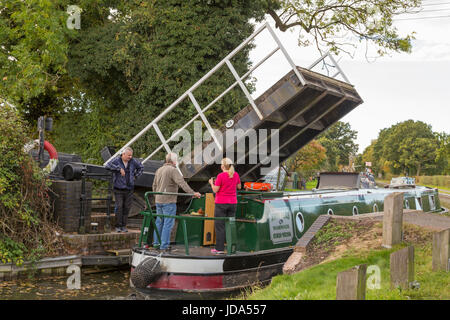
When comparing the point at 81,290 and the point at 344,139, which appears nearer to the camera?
the point at 81,290

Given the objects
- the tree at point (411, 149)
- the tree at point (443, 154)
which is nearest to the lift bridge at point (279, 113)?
the tree at point (443, 154)

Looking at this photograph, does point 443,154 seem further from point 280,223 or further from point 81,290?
point 81,290

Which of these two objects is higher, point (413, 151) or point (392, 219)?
point (413, 151)

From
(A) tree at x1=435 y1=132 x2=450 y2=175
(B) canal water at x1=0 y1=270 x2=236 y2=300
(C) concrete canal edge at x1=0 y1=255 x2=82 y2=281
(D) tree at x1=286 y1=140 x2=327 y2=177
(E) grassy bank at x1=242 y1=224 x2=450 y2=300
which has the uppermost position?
(A) tree at x1=435 y1=132 x2=450 y2=175

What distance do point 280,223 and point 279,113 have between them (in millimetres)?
2225

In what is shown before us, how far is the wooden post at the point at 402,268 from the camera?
5961mm

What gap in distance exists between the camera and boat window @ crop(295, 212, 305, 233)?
1033cm

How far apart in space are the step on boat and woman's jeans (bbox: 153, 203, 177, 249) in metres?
0.17

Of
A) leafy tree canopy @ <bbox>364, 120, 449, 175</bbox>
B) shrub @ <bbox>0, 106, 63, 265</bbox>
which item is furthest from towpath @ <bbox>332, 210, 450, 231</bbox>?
leafy tree canopy @ <bbox>364, 120, 449, 175</bbox>

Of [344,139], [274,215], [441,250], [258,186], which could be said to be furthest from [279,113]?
[344,139]

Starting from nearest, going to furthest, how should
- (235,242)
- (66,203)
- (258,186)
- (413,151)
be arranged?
(235,242) → (258,186) → (66,203) → (413,151)

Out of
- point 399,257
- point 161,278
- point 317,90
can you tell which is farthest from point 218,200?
point 399,257

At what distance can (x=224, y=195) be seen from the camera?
8.64 metres
